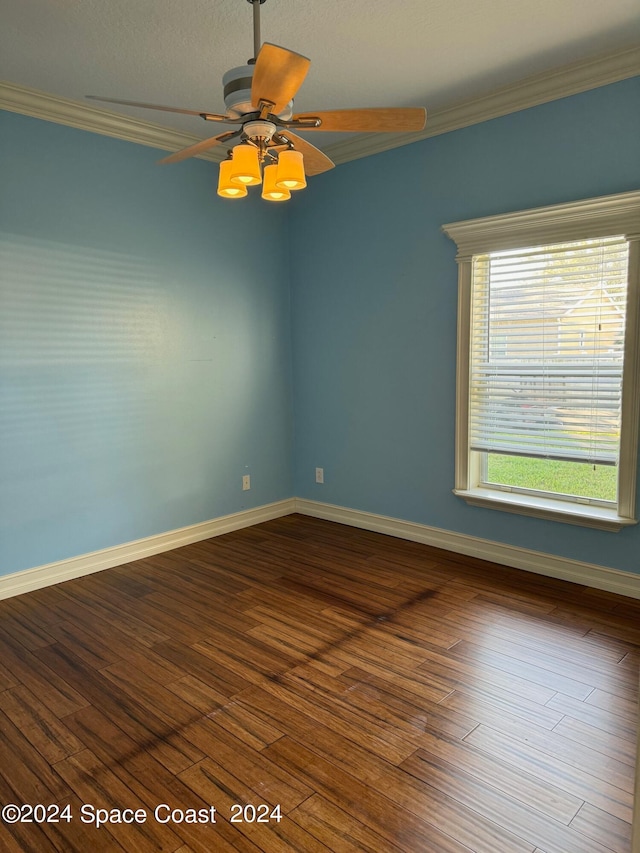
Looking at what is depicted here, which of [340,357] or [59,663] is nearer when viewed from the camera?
[59,663]

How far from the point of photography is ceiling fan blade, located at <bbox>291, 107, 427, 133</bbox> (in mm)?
1885

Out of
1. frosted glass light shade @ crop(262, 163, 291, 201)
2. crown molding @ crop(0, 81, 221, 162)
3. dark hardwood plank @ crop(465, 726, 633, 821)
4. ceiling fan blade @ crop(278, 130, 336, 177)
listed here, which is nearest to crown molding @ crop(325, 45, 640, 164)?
crown molding @ crop(0, 81, 221, 162)

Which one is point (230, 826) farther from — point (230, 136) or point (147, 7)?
point (147, 7)

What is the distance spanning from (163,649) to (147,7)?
275cm

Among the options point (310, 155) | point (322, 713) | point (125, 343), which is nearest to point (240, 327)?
point (125, 343)

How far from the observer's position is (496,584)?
3.26 m

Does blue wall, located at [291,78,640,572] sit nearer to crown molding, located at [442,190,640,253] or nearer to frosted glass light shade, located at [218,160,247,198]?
crown molding, located at [442,190,640,253]

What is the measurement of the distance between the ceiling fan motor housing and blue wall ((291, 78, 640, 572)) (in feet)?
6.29

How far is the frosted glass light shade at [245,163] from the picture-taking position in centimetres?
191

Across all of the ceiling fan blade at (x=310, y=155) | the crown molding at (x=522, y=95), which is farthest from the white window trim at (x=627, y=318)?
the ceiling fan blade at (x=310, y=155)

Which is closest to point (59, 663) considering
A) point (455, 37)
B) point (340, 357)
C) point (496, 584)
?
point (496, 584)

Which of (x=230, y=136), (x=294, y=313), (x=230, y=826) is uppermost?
(x=230, y=136)

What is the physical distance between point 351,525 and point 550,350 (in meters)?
1.95

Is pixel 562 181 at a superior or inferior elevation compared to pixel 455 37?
inferior
